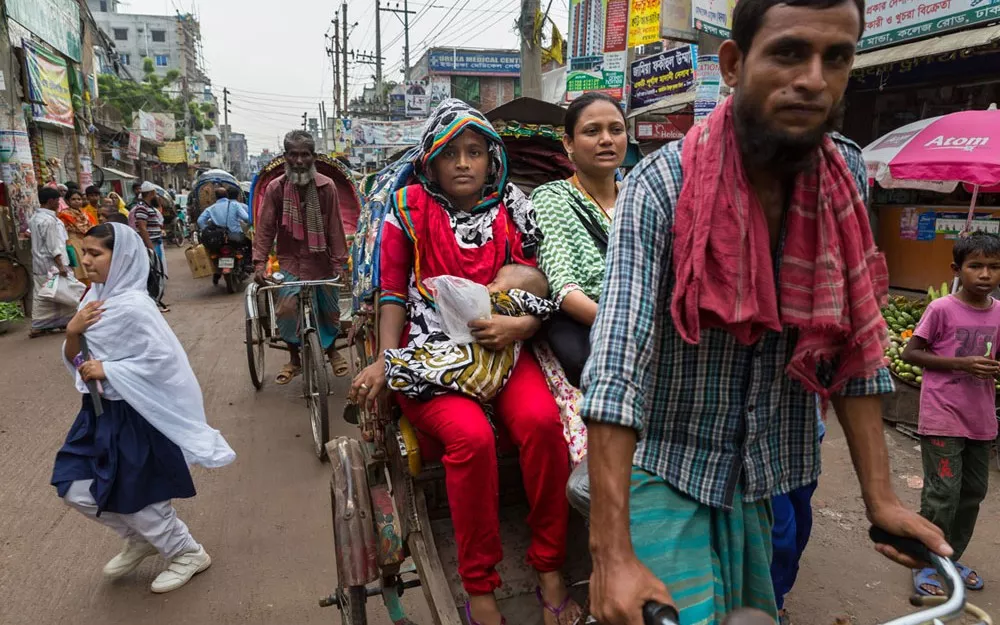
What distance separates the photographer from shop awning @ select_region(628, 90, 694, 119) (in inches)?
401

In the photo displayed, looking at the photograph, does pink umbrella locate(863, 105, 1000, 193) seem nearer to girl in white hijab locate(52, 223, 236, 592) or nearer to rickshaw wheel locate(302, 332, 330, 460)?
rickshaw wheel locate(302, 332, 330, 460)

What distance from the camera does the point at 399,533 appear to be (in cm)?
244

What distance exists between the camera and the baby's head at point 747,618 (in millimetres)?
902

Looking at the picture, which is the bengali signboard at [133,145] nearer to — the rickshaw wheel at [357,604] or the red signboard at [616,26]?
the red signboard at [616,26]

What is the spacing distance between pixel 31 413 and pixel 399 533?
5076mm

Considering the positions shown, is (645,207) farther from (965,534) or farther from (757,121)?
(965,534)

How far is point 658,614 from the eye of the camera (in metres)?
1.12

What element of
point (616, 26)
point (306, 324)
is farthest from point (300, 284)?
point (616, 26)

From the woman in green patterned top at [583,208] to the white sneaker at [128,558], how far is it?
8.34 ft

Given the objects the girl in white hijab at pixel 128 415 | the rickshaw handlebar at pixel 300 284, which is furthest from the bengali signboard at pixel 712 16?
the girl in white hijab at pixel 128 415

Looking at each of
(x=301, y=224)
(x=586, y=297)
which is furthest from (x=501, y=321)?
(x=301, y=224)

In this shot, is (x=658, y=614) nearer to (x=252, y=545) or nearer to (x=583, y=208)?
(x=583, y=208)

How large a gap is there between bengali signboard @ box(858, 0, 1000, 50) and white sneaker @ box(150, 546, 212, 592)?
23.2 feet

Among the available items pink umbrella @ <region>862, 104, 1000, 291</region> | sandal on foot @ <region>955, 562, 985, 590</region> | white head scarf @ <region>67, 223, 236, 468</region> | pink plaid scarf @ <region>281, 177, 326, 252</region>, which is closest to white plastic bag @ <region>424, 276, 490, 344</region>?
white head scarf @ <region>67, 223, 236, 468</region>
